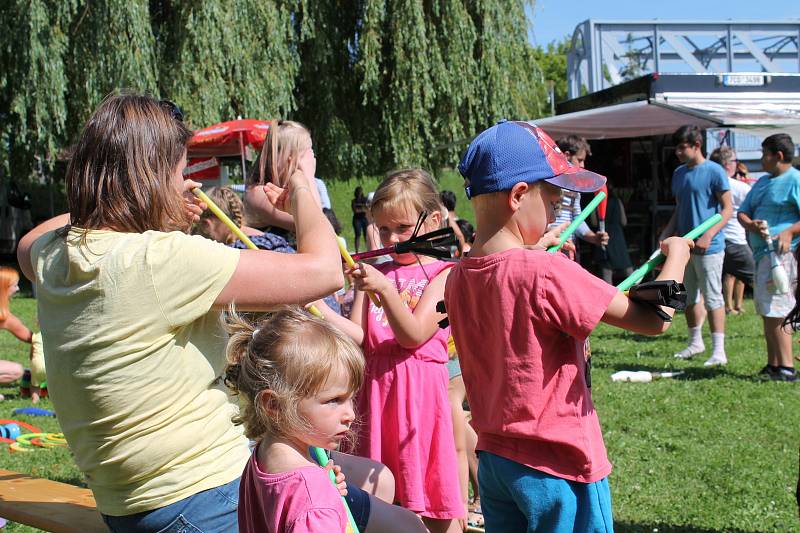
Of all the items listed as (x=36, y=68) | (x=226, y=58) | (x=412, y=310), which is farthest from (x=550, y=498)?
(x=36, y=68)

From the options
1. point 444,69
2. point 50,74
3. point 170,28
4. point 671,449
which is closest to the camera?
point 671,449

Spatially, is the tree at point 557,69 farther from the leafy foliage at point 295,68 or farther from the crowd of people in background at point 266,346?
the crowd of people in background at point 266,346

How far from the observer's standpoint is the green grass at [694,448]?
424 cm

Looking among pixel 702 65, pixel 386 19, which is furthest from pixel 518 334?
pixel 702 65

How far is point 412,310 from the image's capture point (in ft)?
11.3

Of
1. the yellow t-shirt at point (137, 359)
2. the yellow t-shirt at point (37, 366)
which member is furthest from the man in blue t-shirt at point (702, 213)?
the yellow t-shirt at point (137, 359)

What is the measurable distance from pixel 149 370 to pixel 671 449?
4115mm

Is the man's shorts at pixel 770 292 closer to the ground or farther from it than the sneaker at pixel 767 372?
farther from it

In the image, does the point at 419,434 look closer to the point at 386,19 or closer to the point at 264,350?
the point at 264,350

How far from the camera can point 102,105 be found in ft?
6.95

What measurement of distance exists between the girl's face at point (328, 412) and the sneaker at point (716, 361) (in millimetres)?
6274

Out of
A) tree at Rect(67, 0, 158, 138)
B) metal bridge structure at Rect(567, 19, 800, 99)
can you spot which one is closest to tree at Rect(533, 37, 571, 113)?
metal bridge structure at Rect(567, 19, 800, 99)

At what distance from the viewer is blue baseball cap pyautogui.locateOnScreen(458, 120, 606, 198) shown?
2344mm

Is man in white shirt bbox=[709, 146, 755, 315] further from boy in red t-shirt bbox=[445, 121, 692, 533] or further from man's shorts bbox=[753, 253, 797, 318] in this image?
boy in red t-shirt bbox=[445, 121, 692, 533]
